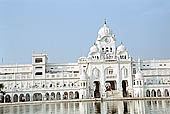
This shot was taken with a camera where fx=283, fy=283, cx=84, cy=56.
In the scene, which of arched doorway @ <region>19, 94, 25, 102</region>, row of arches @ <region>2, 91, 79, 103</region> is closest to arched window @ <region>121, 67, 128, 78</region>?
row of arches @ <region>2, 91, 79, 103</region>

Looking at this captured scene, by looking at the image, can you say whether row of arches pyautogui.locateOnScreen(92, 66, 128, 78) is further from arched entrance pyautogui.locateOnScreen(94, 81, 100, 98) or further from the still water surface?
the still water surface

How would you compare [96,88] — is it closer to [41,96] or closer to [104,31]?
[41,96]

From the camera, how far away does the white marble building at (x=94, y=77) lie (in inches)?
2470

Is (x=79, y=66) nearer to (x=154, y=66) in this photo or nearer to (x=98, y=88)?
(x=98, y=88)

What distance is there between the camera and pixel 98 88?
69.6 meters

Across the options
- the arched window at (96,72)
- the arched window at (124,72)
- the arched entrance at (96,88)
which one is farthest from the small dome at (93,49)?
the arched window at (124,72)

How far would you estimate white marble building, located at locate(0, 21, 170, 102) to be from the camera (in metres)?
62.8

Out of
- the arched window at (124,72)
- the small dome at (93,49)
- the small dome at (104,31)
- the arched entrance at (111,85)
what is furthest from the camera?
the small dome at (104,31)

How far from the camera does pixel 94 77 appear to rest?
6538cm

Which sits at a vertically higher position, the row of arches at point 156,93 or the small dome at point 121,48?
the small dome at point 121,48

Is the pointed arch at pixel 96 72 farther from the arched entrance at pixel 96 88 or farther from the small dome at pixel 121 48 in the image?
the small dome at pixel 121 48

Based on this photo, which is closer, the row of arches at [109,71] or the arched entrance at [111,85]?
the row of arches at [109,71]

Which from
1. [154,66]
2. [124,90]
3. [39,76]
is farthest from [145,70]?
[39,76]

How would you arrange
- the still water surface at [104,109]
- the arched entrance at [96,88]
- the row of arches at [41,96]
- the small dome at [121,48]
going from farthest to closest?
1. the small dome at [121,48]
2. the arched entrance at [96,88]
3. the row of arches at [41,96]
4. the still water surface at [104,109]
